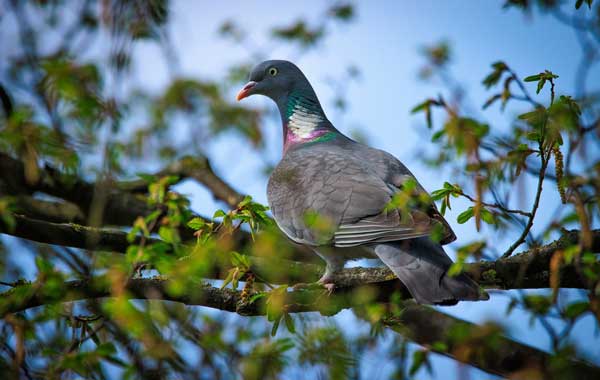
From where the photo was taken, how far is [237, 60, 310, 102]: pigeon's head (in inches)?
204

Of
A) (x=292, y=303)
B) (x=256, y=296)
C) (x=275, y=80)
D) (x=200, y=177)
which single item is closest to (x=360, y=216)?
(x=292, y=303)

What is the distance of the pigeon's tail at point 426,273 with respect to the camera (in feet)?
9.19

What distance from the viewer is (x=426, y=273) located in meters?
2.96

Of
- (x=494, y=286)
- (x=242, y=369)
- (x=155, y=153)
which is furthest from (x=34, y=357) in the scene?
(x=494, y=286)

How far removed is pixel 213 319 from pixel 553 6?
1.87 m

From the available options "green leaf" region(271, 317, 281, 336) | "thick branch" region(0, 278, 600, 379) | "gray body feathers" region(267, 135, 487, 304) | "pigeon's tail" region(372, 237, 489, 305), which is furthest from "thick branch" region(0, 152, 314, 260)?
"green leaf" region(271, 317, 281, 336)

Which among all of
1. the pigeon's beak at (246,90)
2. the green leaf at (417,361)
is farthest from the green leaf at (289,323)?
the pigeon's beak at (246,90)

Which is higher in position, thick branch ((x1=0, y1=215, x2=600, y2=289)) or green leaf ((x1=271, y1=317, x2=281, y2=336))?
thick branch ((x1=0, y1=215, x2=600, y2=289))

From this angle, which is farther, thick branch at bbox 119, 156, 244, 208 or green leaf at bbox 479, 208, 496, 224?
thick branch at bbox 119, 156, 244, 208

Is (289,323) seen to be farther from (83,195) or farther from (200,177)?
(200,177)

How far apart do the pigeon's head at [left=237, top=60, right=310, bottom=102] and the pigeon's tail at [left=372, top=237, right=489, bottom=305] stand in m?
2.20

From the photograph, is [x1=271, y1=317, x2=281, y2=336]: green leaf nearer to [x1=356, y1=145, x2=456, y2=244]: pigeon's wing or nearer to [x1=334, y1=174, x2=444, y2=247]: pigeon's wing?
[x1=334, y1=174, x2=444, y2=247]: pigeon's wing

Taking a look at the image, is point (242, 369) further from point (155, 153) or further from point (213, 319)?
point (155, 153)

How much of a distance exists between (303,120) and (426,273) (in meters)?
2.22
